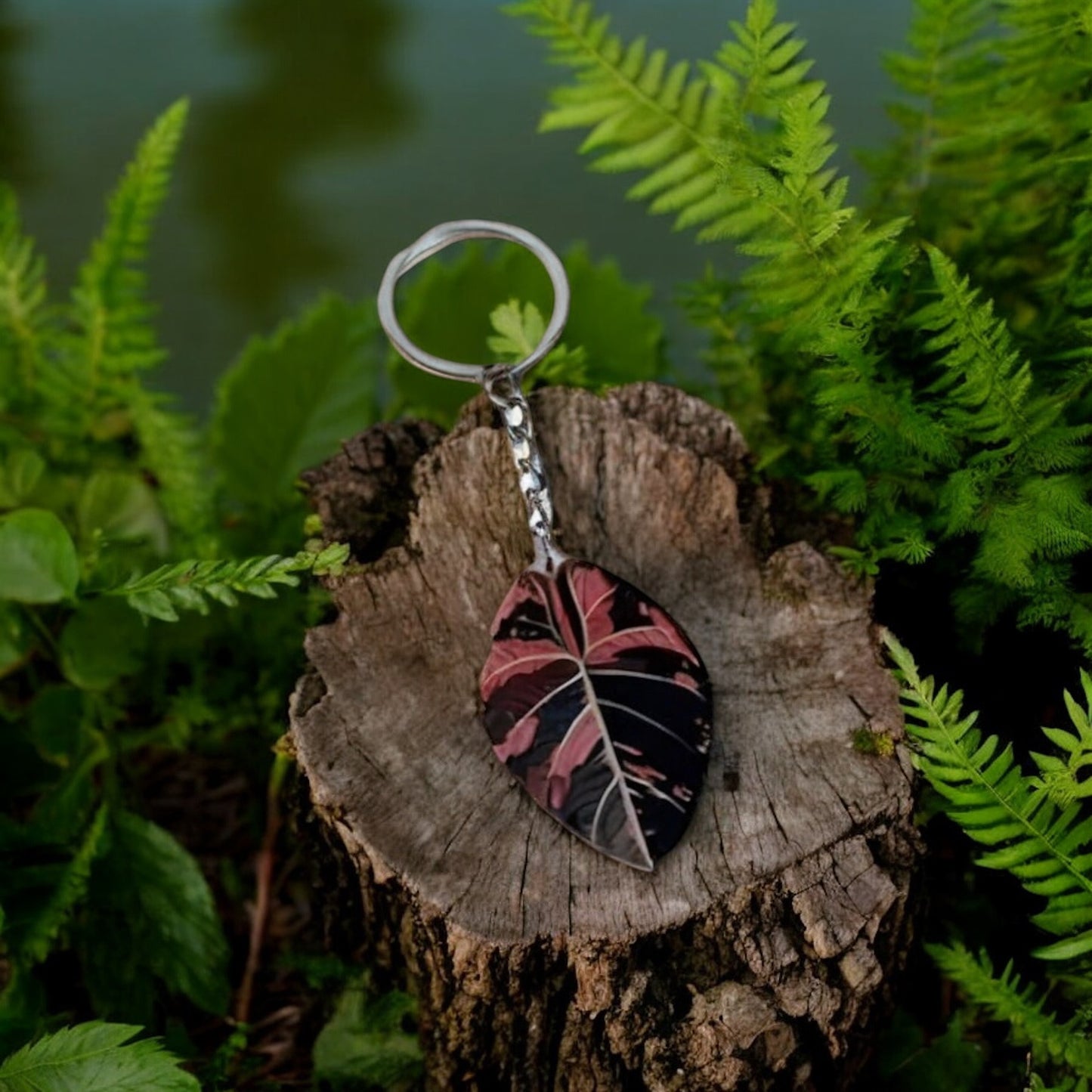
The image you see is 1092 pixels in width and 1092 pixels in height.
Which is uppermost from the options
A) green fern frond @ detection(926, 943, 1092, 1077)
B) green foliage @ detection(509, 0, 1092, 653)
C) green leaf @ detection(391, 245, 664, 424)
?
green foliage @ detection(509, 0, 1092, 653)

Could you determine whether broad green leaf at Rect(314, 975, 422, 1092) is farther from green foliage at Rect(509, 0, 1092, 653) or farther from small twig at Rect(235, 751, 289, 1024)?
green foliage at Rect(509, 0, 1092, 653)

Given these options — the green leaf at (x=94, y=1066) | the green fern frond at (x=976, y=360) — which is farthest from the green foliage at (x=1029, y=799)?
the green leaf at (x=94, y=1066)

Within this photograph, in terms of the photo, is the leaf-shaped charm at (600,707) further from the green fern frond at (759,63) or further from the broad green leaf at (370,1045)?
the green fern frond at (759,63)

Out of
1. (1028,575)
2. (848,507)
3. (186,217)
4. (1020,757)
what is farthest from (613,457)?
(186,217)

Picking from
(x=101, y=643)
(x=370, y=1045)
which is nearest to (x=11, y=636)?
(x=101, y=643)

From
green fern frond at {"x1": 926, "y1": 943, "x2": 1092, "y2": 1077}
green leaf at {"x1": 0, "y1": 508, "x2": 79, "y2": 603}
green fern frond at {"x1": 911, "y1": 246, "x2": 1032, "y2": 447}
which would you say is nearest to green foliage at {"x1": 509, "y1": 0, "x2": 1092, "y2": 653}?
green fern frond at {"x1": 911, "y1": 246, "x2": 1032, "y2": 447}

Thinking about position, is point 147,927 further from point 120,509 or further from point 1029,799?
point 1029,799
